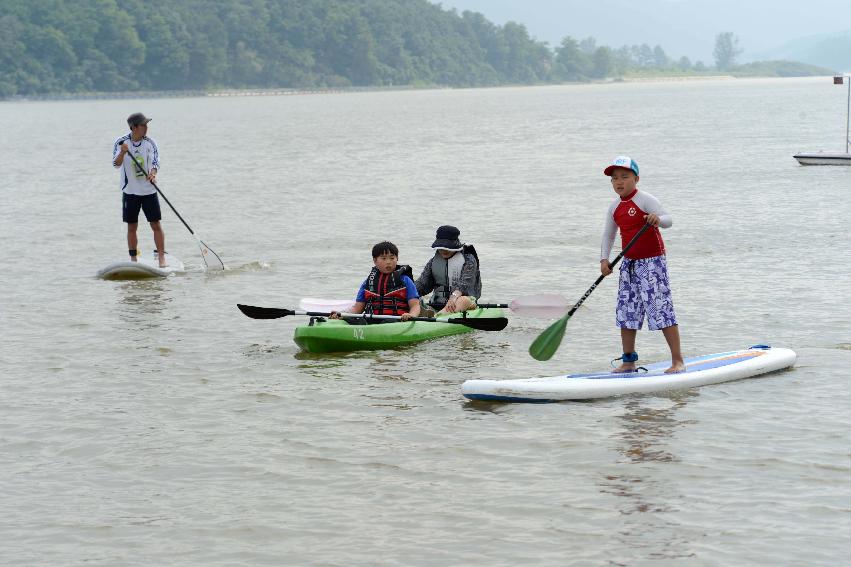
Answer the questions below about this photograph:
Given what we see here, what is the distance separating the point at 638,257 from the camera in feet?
31.7

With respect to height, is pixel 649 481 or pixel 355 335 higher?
pixel 355 335

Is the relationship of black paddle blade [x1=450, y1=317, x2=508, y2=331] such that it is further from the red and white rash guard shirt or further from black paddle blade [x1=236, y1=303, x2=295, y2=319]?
the red and white rash guard shirt

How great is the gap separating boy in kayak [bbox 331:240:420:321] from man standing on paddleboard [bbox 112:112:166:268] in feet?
16.7

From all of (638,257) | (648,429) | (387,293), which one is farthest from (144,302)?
(648,429)

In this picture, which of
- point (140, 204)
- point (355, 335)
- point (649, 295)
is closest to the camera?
point (649, 295)

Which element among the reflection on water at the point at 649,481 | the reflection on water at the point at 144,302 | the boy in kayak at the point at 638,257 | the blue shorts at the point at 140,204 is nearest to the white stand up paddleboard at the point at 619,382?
the reflection on water at the point at 649,481

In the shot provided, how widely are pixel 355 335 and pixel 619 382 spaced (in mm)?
2982

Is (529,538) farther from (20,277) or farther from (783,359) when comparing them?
(20,277)

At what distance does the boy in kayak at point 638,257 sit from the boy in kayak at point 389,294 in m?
2.78

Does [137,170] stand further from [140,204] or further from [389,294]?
[389,294]

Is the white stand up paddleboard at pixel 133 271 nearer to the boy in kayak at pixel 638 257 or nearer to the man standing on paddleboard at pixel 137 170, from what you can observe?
the man standing on paddleboard at pixel 137 170

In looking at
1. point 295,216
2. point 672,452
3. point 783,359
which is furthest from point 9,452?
point 295,216

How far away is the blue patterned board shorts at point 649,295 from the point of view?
9.62m

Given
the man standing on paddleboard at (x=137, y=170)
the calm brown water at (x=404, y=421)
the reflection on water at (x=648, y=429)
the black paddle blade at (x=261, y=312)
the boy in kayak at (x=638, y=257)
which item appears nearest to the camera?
the calm brown water at (x=404, y=421)
